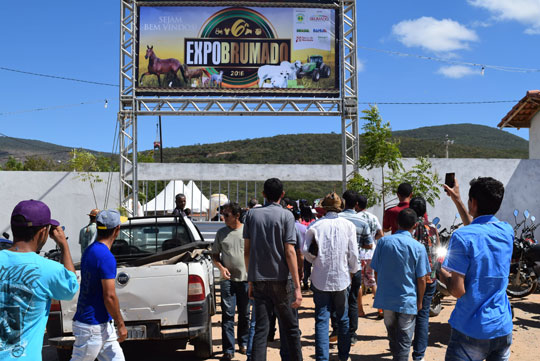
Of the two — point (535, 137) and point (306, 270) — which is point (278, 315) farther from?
point (535, 137)

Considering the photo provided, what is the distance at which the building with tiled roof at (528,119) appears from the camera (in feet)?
62.0

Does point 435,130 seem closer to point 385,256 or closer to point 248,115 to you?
point 248,115

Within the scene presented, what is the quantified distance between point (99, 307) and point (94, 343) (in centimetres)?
26

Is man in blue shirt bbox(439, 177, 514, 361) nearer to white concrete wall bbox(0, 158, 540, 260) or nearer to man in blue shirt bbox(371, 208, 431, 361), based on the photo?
man in blue shirt bbox(371, 208, 431, 361)

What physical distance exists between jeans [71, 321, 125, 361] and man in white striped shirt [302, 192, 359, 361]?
2.28 meters

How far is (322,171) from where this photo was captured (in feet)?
57.4

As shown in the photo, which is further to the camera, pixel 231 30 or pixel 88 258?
pixel 231 30

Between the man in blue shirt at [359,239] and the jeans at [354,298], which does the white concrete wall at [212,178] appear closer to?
the man in blue shirt at [359,239]

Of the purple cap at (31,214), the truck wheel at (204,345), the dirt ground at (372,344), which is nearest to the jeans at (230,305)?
the truck wheel at (204,345)

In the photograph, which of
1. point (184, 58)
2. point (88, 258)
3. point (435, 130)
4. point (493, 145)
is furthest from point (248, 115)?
point (435, 130)

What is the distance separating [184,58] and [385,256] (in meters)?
13.9

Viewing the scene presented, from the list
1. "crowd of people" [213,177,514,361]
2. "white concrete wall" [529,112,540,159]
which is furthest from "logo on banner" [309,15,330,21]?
"crowd of people" [213,177,514,361]

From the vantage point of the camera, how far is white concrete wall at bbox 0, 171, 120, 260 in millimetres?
16703

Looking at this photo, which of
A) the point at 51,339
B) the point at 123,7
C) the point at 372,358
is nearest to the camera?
the point at 51,339
